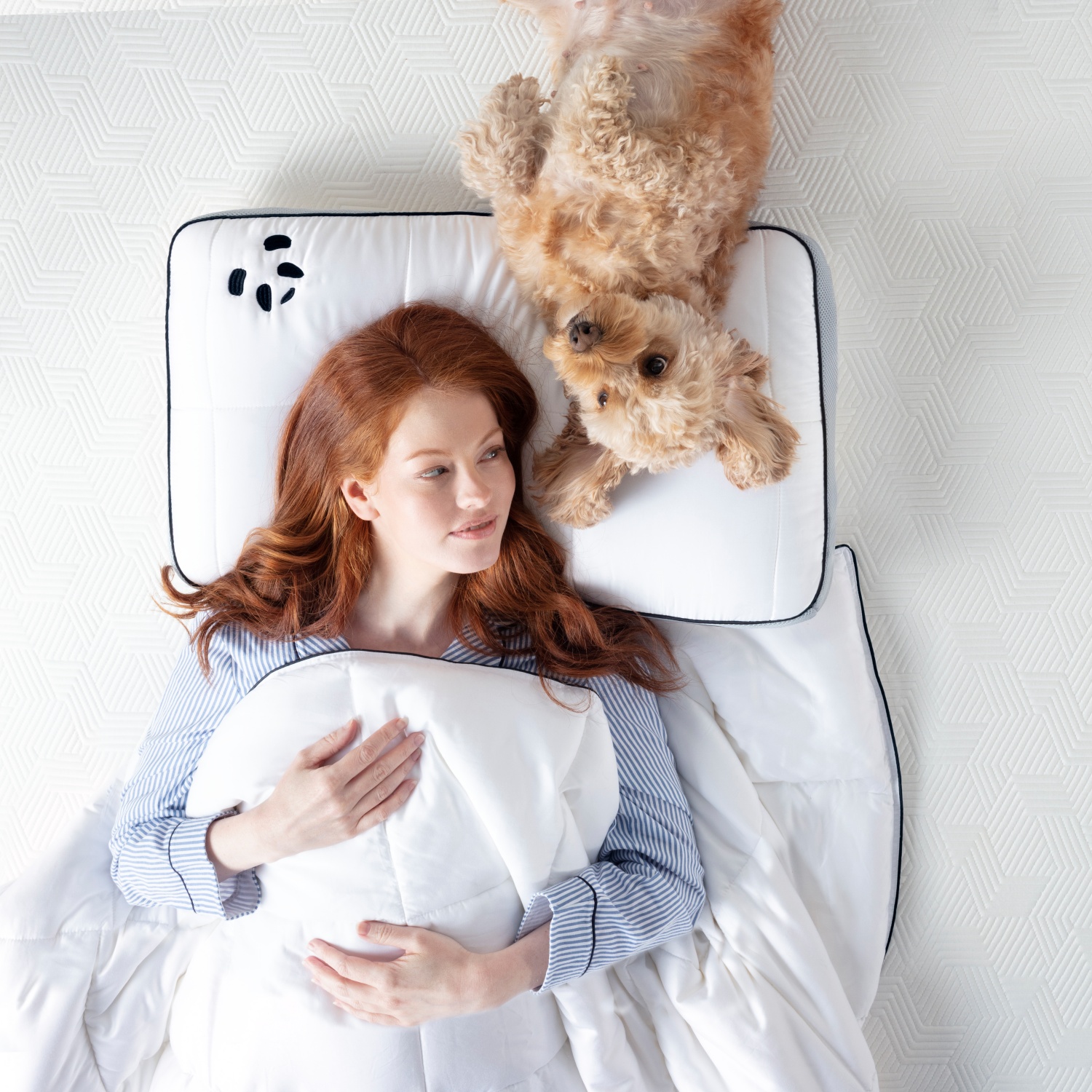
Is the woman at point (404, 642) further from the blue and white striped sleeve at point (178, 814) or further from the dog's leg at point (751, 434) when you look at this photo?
the dog's leg at point (751, 434)

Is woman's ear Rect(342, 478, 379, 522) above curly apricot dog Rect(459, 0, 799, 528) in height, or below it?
below

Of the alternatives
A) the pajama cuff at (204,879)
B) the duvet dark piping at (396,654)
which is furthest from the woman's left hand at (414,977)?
the duvet dark piping at (396,654)

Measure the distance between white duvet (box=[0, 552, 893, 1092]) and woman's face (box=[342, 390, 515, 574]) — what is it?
0.24 metres

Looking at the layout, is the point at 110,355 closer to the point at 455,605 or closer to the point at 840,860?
the point at 455,605

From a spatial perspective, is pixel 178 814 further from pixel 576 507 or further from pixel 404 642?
pixel 576 507

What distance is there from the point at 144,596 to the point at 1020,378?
1.84m

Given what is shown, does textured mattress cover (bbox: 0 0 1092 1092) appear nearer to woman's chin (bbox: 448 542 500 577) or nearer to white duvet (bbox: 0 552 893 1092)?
white duvet (bbox: 0 552 893 1092)

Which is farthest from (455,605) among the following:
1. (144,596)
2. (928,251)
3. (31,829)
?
(928,251)

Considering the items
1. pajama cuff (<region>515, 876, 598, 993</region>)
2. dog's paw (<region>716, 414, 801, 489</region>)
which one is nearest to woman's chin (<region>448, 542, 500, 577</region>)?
dog's paw (<region>716, 414, 801, 489</region>)

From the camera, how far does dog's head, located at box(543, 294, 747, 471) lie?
1.20 meters

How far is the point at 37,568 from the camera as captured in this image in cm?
176

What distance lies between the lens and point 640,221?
1.29 meters

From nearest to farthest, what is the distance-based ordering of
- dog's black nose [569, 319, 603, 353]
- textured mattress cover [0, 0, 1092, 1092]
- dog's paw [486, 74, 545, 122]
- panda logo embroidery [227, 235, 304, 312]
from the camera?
1. dog's black nose [569, 319, 603, 353]
2. dog's paw [486, 74, 545, 122]
3. panda logo embroidery [227, 235, 304, 312]
4. textured mattress cover [0, 0, 1092, 1092]

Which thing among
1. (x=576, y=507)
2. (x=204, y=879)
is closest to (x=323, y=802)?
(x=204, y=879)
